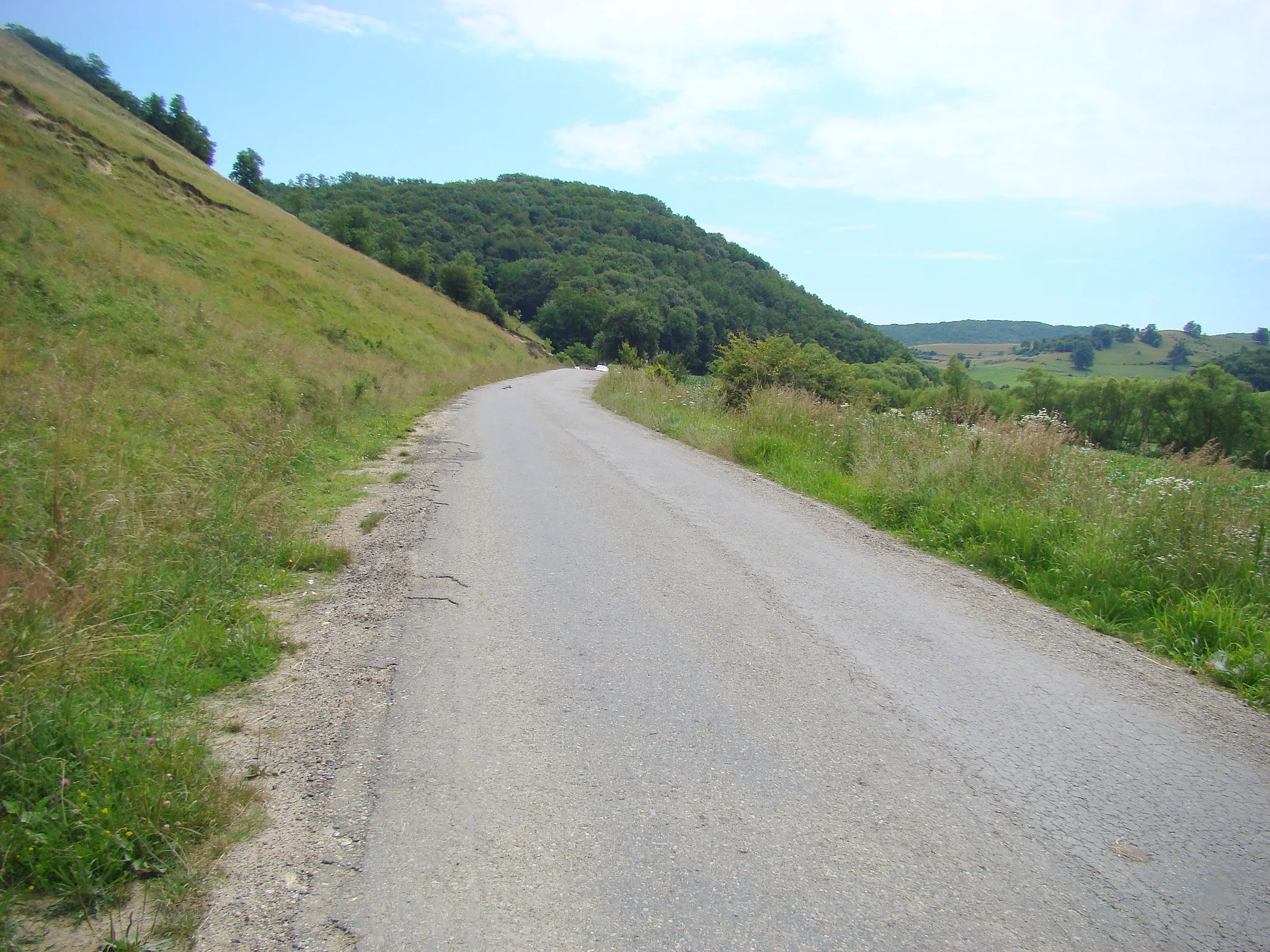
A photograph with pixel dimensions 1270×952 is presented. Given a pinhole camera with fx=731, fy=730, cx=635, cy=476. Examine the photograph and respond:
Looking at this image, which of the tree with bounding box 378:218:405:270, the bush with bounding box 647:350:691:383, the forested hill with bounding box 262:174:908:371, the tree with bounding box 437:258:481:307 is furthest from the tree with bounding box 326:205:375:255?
the bush with bounding box 647:350:691:383

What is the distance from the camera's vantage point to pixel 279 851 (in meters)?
2.71

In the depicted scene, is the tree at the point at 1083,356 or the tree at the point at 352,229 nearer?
the tree at the point at 1083,356

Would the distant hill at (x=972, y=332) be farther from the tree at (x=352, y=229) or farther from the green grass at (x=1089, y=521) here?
the green grass at (x=1089, y=521)

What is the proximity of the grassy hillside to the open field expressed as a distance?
29.8m

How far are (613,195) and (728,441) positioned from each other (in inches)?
4722

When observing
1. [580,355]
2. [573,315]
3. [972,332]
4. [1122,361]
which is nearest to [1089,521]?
[1122,361]

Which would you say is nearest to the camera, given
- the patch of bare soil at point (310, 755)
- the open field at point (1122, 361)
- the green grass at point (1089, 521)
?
the patch of bare soil at point (310, 755)

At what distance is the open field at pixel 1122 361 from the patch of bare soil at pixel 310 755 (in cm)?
3134

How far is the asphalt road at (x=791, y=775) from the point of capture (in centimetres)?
244

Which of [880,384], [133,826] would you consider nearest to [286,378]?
[133,826]

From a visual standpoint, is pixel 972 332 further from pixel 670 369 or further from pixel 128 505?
pixel 128 505

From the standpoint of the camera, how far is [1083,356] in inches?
2078

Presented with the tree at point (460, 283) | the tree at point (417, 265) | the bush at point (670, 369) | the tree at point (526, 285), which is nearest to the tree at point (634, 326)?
the tree at point (460, 283)

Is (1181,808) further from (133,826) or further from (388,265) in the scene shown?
(388,265)
